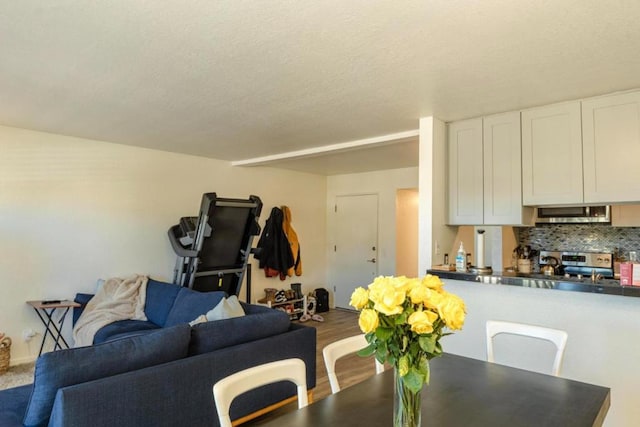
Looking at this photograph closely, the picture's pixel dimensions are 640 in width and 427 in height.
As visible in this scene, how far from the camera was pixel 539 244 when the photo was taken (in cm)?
449

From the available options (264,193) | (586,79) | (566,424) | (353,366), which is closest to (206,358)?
(566,424)

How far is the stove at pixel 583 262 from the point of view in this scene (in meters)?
3.98

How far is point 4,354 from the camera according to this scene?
141 inches

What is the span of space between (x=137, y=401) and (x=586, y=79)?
10.4ft

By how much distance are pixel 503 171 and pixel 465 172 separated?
32 centimetres

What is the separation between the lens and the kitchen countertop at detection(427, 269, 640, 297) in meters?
2.31

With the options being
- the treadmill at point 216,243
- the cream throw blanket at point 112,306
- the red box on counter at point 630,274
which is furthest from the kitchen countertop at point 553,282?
the cream throw blanket at point 112,306

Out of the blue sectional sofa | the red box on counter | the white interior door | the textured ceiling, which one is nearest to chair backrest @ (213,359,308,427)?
the blue sectional sofa

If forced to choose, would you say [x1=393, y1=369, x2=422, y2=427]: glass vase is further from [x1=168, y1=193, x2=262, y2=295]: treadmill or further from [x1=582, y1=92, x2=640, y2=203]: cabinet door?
[x1=168, y1=193, x2=262, y2=295]: treadmill

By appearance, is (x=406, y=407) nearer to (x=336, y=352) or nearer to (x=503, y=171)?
(x=336, y=352)

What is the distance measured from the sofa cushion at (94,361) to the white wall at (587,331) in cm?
225

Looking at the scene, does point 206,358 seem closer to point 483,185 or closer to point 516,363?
point 516,363

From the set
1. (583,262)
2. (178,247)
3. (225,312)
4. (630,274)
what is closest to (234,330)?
(225,312)

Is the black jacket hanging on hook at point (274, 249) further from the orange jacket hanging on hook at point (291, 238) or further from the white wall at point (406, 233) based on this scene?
the white wall at point (406, 233)
